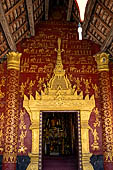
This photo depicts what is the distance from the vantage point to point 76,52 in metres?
6.91

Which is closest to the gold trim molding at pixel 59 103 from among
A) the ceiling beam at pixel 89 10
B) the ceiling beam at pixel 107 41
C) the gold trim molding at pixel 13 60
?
the gold trim molding at pixel 13 60

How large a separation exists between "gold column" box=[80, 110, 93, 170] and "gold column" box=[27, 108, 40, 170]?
47.2 inches

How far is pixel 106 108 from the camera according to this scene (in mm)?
6129

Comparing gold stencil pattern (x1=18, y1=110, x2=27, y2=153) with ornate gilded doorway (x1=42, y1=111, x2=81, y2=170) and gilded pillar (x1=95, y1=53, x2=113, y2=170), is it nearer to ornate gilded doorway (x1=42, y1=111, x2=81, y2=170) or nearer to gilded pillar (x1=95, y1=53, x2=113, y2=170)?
gilded pillar (x1=95, y1=53, x2=113, y2=170)

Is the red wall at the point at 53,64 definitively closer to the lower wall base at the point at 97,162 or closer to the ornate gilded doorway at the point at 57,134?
the lower wall base at the point at 97,162

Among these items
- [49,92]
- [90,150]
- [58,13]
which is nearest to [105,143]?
[90,150]

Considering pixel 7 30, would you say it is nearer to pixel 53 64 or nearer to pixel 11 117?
pixel 53 64

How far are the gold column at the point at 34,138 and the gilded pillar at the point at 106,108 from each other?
1.76m

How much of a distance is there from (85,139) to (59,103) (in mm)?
1194

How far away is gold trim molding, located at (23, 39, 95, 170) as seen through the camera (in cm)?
593

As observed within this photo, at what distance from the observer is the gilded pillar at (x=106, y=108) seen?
5.78 m

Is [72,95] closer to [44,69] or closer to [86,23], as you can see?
[44,69]

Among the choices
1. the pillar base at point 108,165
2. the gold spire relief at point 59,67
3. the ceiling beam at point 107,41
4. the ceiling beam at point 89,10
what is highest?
the ceiling beam at point 89,10

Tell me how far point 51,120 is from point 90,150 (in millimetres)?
3130
